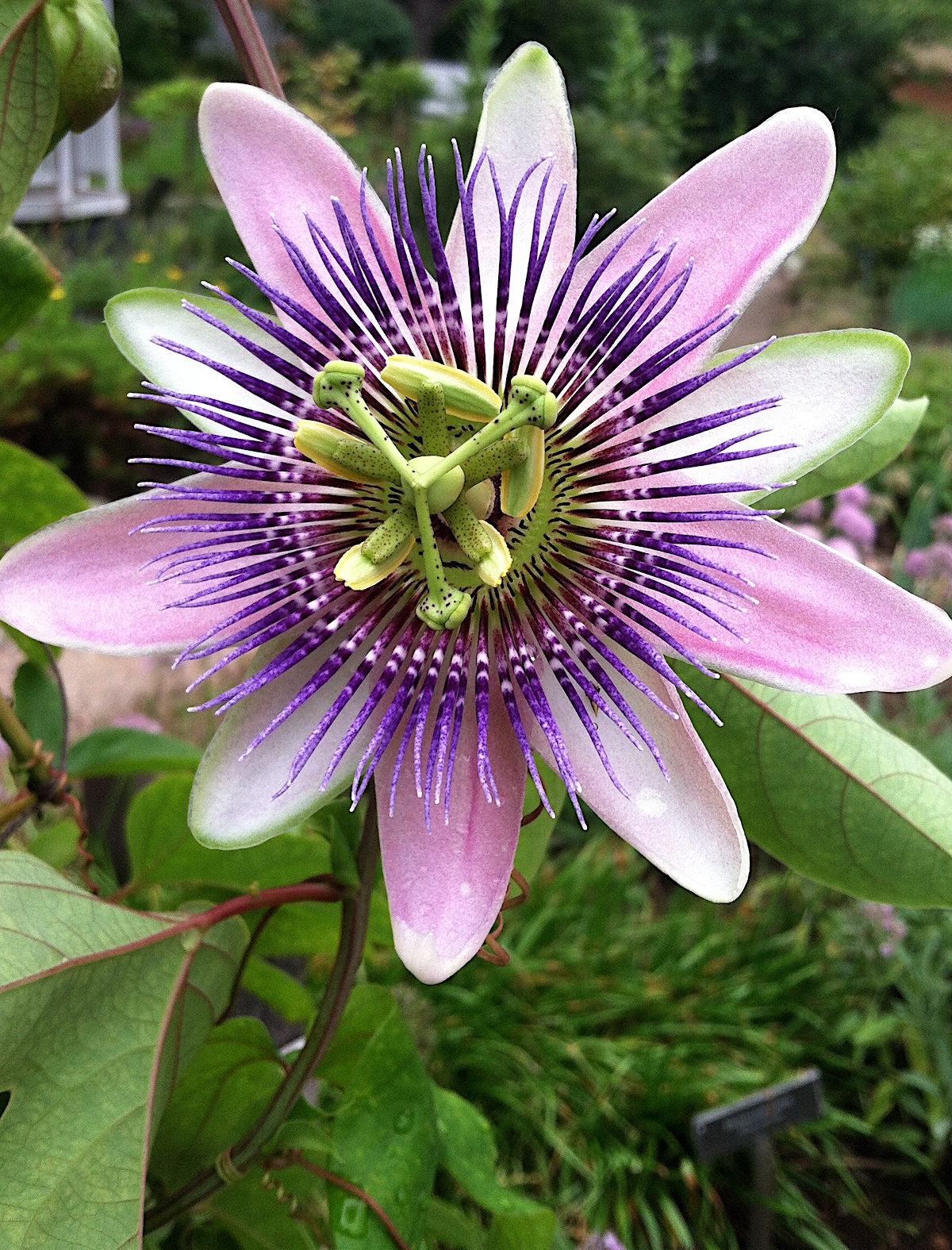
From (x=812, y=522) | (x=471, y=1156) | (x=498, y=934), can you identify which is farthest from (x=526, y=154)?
(x=812, y=522)

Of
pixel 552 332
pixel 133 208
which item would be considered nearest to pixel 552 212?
pixel 552 332

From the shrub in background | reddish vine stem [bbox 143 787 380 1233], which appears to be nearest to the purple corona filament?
reddish vine stem [bbox 143 787 380 1233]

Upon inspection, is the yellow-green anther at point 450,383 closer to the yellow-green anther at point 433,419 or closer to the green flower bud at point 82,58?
the yellow-green anther at point 433,419

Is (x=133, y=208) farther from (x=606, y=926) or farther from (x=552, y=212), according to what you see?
(x=552, y=212)

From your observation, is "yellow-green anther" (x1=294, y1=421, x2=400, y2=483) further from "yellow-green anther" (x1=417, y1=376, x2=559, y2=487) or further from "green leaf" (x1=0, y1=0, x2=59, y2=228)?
"green leaf" (x1=0, y1=0, x2=59, y2=228)

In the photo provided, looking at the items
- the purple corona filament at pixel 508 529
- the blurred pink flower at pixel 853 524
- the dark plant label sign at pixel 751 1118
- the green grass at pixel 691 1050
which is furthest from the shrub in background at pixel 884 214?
the purple corona filament at pixel 508 529
